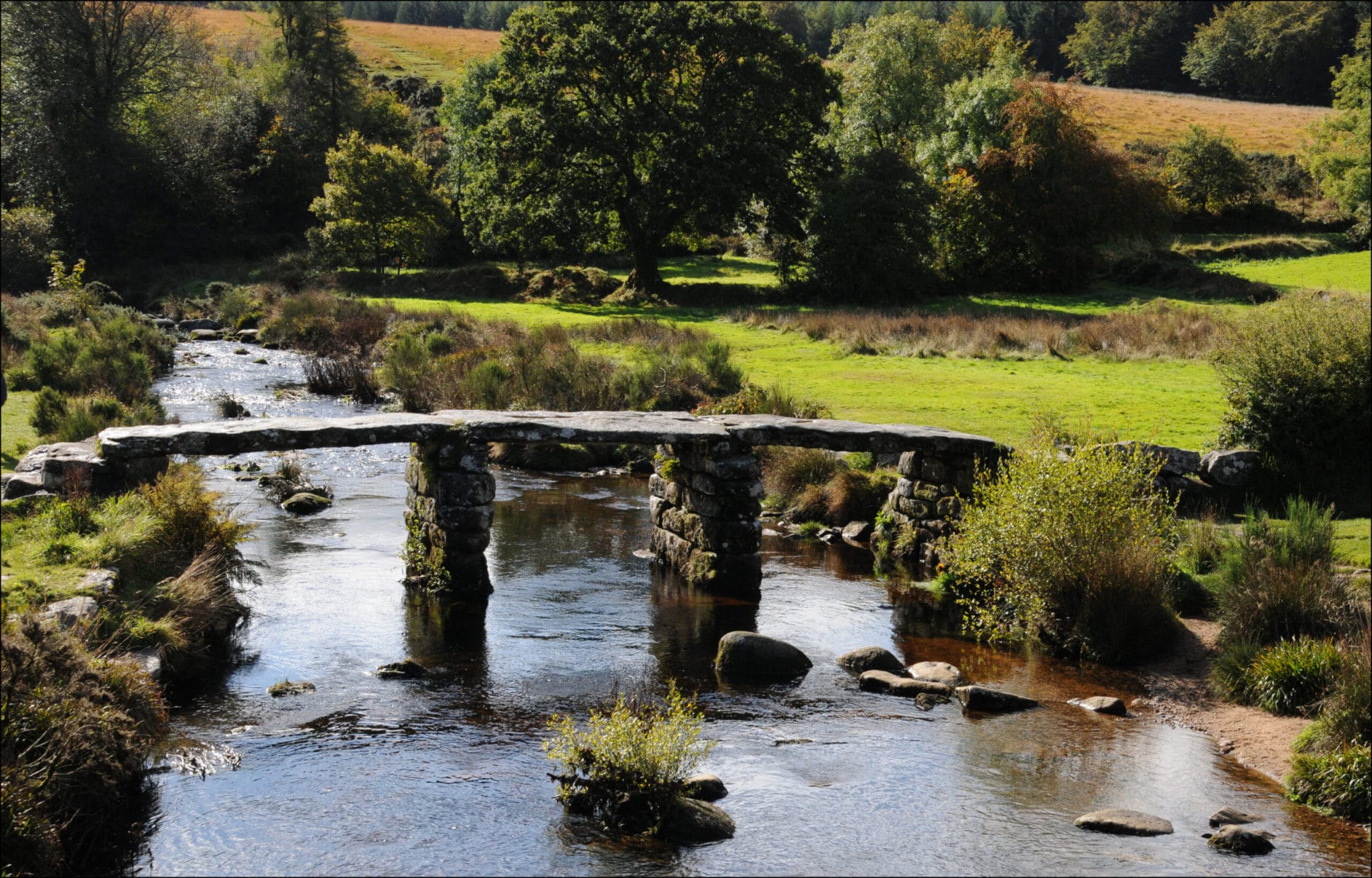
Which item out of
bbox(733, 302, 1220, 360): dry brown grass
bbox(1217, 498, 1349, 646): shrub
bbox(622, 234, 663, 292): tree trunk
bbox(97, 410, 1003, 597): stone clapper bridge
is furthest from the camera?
bbox(622, 234, 663, 292): tree trunk

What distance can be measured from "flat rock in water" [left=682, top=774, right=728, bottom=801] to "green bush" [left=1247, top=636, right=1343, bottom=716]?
5.84 meters

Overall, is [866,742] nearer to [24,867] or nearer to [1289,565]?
[1289,565]

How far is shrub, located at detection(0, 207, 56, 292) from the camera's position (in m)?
43.9

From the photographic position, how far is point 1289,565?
12344 mm

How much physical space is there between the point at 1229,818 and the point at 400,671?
7.88 meters

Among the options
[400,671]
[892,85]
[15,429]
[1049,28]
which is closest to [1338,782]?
[400,671]

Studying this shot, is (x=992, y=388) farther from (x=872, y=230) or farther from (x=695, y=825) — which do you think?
(x=872, y=230)

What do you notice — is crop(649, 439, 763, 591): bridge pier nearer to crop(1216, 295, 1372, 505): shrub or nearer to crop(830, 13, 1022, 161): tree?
crop(1216, 295, 1372, 505): shrub

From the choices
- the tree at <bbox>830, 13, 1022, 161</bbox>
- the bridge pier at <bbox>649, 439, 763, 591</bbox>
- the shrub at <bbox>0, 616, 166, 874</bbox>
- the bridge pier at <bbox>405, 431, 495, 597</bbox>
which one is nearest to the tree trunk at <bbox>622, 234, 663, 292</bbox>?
the tree at <bbox>830, 13, 1022, 161</bbox>

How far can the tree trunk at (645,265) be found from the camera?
45.1 metres

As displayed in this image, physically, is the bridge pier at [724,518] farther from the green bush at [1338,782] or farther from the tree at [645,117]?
the tree at [645,117]

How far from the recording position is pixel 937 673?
1229 cm

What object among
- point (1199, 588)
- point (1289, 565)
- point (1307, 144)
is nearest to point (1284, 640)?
point (1289, 565)

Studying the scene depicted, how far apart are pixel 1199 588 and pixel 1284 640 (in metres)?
1.83
